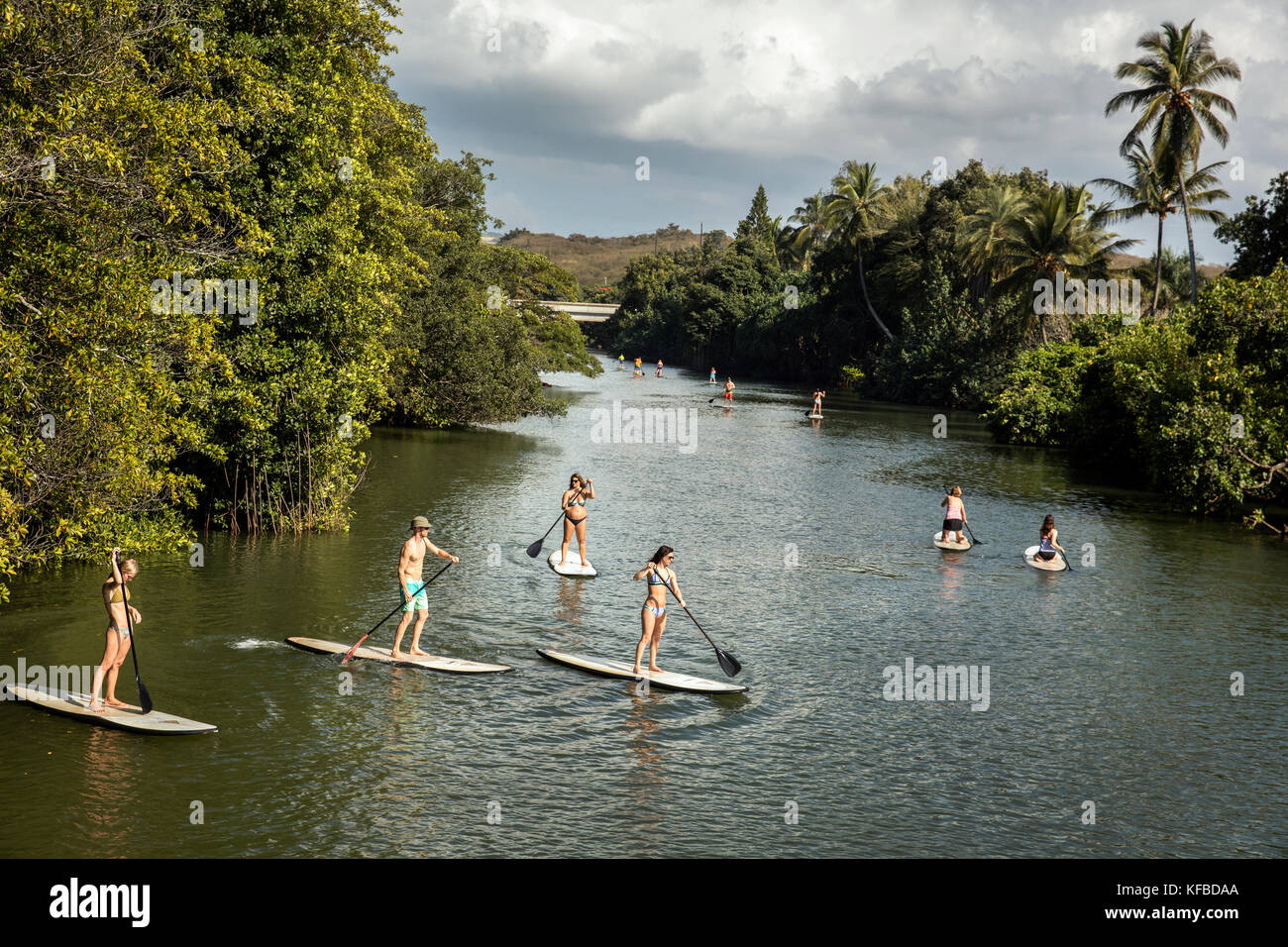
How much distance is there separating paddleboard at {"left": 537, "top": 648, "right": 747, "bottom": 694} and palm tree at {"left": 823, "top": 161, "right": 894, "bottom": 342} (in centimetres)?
8255

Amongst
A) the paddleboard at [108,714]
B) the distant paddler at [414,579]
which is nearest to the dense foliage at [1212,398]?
the distant paddler at [414,579]

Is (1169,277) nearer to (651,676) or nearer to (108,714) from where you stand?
(651,676)

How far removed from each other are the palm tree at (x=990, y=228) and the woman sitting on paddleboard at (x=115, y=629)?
222ft

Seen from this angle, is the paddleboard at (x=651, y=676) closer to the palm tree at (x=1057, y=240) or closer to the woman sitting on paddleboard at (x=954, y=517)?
the woman sitting on paddleboard at (x=954, y=517)

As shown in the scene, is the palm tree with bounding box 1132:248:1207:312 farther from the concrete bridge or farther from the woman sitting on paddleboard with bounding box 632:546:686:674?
the concrete bridge

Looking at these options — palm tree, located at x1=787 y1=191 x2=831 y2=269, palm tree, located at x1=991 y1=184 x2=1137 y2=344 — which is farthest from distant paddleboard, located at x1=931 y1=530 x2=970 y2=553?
palm tree, located at x1=787 y1=191 x2=831 y2=269

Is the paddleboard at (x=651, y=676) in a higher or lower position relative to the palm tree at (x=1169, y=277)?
lower

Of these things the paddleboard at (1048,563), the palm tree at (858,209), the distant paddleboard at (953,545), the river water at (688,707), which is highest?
the palm tree at (858,209)

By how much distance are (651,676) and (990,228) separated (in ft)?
221

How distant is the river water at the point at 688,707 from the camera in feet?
39.8

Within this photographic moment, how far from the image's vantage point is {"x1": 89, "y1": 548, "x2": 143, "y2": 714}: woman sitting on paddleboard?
570 inches
